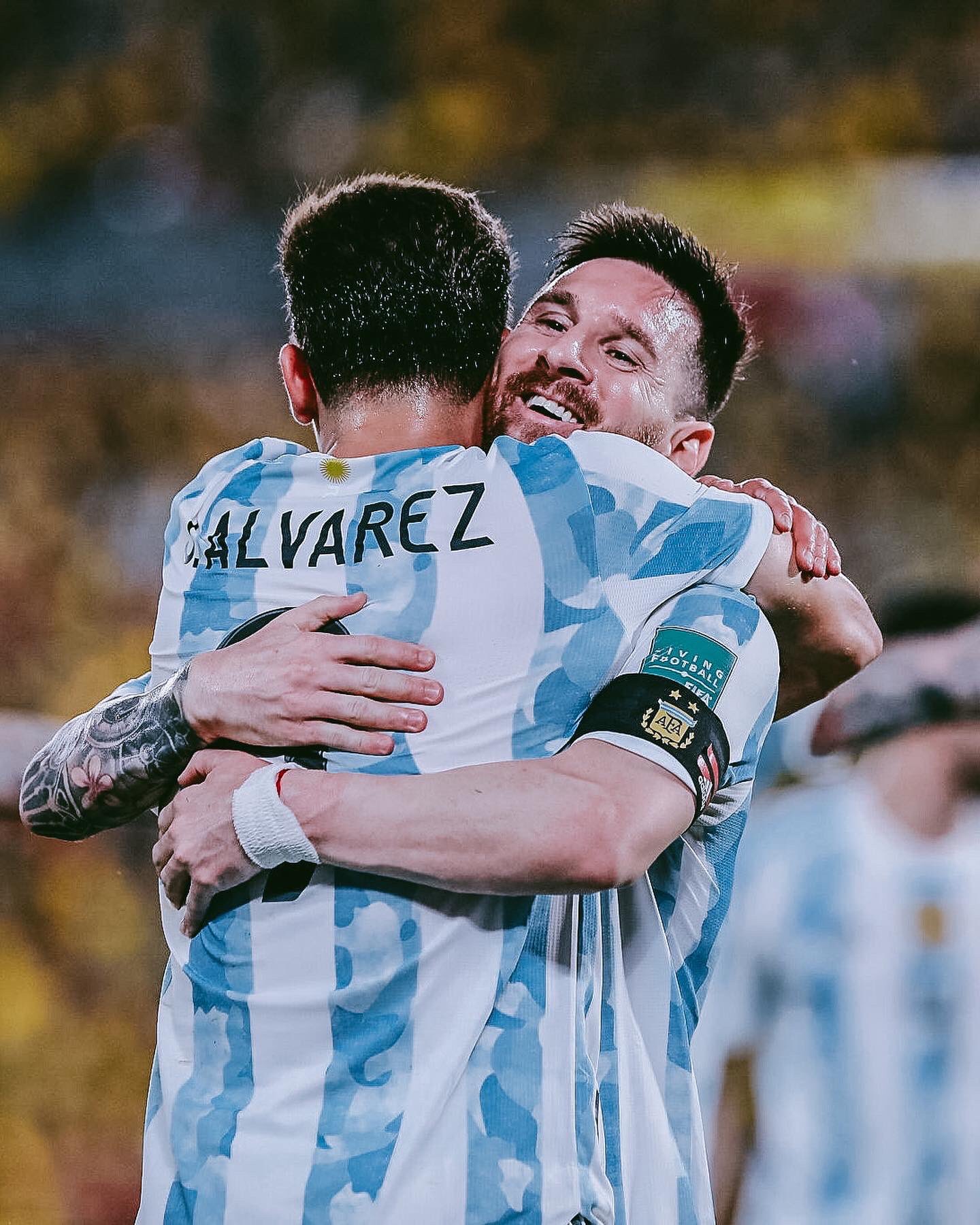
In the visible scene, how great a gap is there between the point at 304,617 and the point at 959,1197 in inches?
97.0

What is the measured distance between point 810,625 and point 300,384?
68 centimetres

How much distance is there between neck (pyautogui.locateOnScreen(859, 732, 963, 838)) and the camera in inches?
125

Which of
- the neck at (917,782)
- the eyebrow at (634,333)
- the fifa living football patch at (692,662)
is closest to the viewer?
the fifa living football patch at (692,662)

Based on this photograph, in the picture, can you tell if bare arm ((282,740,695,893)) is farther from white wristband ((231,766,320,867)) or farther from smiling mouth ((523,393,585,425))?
smiling mouth ((523,393,585,425))

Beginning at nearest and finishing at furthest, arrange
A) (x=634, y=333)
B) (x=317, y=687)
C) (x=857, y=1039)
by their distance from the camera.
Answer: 1. (x=317, y=687)
2. (x=634, y=333)
3. (x=857, y=1039)

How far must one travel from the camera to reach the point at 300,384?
4.89ft

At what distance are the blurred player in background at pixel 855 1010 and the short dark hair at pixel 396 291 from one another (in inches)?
78.6

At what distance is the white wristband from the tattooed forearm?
0.15m

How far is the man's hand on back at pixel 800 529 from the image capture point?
5.02 feet

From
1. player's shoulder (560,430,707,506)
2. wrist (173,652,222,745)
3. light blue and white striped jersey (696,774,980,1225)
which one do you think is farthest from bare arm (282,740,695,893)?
light blue and white striped jersey (696,774,980,1225)

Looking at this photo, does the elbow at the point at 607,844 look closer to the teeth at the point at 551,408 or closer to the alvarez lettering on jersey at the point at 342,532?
the alvarez lettering on jersey at the point at 342,532

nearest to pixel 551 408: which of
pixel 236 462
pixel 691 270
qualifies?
pixel 691 270

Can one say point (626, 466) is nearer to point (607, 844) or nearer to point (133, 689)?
point (607, 844)

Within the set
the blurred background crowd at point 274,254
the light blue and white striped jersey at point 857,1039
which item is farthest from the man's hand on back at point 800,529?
the blurred background crowd at point 274,254
